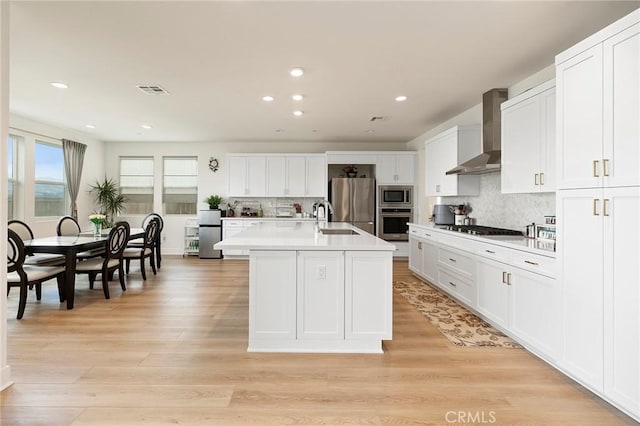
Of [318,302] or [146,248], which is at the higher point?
[146,248]

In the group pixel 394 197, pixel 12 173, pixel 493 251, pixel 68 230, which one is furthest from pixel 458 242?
pixel 12 173

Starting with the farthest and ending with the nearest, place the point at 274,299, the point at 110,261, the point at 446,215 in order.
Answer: the point at 446,215 → the point at 110,261 → the point at 274,299

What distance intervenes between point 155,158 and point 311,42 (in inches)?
244

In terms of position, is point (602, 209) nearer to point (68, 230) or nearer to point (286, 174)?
point (286, 174)

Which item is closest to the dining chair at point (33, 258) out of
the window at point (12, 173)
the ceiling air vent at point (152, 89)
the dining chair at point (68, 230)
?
the dining chair at point (68, 230)

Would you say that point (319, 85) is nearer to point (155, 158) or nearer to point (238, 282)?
point (238, 282)

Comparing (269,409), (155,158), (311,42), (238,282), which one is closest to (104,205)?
(155,158)

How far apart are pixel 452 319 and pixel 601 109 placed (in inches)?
91.5

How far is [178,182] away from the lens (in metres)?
8.05

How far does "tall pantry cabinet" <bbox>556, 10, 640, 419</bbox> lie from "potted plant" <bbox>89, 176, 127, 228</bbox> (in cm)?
794

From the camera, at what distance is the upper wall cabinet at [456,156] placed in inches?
192

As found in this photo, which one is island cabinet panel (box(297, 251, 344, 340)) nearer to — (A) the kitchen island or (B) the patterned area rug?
(A) the kitchen island

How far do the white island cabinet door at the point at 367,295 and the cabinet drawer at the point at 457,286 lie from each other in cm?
140

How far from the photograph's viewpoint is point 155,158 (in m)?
7.96
